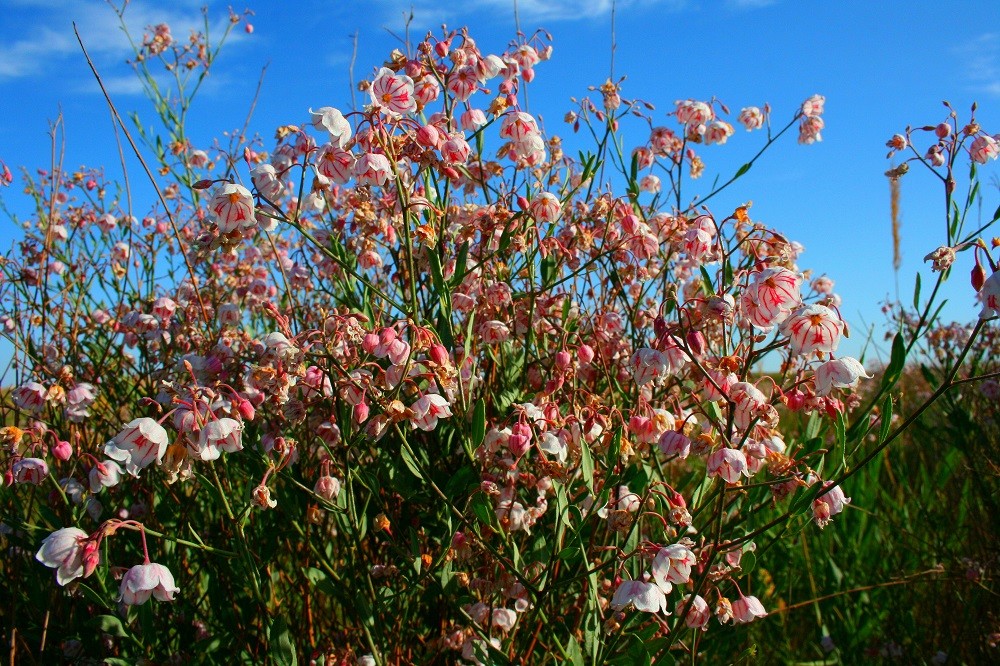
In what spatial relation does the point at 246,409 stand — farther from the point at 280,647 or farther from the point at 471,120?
the point at 471,120

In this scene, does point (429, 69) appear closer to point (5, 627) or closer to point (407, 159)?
point (407, 159)

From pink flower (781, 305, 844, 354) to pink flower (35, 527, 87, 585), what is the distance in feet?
5.19

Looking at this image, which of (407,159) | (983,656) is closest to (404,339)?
(407,159)

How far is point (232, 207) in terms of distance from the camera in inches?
69.7

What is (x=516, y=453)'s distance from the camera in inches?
69.6

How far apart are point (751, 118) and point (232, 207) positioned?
1.96 metres

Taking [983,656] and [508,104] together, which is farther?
[983,656]

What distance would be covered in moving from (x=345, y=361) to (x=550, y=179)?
1.21 metres

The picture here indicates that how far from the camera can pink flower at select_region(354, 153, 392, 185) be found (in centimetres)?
177

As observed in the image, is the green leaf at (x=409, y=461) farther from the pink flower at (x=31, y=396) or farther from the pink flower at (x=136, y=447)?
the pink flower at (x=31, y=396)

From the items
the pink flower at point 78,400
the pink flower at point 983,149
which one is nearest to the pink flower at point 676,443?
the pink flower at point 983,149

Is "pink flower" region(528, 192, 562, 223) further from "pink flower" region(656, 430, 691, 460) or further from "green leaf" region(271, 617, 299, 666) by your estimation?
"green leaf" region(271, 617, 299, 666)

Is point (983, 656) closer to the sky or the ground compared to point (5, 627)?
closer to the ground

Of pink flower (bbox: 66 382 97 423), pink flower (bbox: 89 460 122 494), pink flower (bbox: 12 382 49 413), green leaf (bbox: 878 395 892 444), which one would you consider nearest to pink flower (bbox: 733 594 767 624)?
green leaf (bbox: 878 395 892 444)
